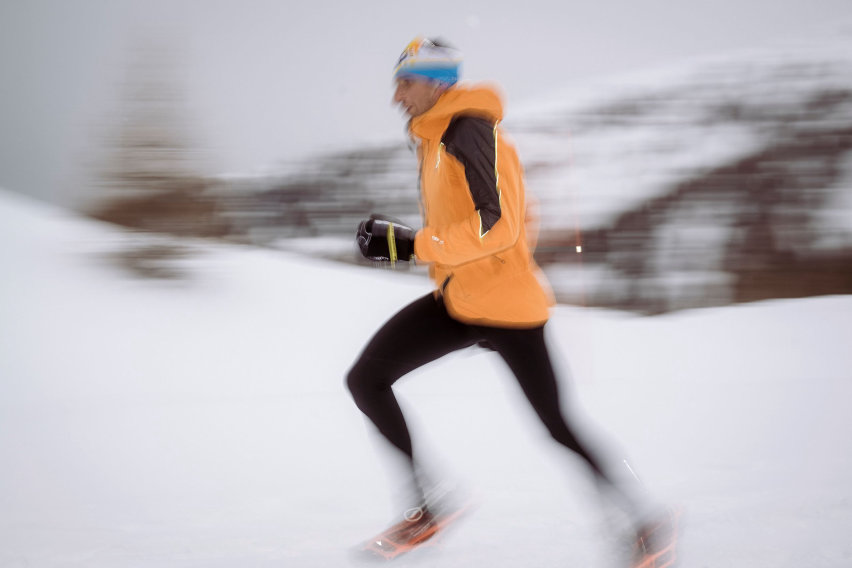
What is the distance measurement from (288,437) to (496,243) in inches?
76.6

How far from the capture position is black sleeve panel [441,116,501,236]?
55.1 inches

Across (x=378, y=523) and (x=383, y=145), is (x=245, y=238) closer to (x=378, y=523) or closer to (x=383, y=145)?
(x=383, y=145)

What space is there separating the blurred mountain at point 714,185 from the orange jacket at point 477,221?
4.71m

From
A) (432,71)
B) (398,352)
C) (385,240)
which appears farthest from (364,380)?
(432,71)

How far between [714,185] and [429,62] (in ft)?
19.1

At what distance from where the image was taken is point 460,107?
1.44 m

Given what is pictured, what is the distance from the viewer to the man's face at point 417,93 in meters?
1.54

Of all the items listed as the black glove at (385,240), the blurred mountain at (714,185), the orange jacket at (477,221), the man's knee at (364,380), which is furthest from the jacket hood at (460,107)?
the blurred mountain at (714,185)

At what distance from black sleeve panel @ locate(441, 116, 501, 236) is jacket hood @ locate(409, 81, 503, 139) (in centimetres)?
3

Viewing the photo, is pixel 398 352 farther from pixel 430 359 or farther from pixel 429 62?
pixel 429 62

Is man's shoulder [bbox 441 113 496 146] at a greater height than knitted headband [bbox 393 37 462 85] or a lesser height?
lesser

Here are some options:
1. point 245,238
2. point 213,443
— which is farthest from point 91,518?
point 245,238

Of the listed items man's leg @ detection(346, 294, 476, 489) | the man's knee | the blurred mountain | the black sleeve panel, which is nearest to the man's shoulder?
the black sleeve panel

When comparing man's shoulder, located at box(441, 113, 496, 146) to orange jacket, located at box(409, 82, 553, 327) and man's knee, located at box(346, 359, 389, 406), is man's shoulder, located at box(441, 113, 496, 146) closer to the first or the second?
orange jacket, located at box(409, 82, 553, 327)
